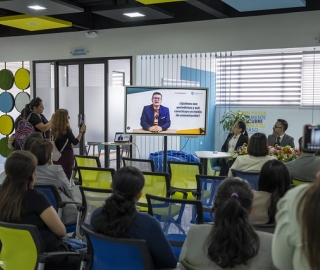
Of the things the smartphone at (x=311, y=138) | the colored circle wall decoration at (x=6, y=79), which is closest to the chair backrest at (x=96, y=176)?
the smartphone at (x=311, y=138)

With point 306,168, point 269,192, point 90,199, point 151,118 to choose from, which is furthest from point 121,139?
point 269,192

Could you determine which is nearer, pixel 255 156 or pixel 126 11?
pixel 255 156

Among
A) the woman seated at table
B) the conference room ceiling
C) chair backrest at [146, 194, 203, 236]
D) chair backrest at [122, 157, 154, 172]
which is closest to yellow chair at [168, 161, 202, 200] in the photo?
Answer: chair backrest at [122, 157, 154, 172]

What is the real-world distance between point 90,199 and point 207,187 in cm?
121

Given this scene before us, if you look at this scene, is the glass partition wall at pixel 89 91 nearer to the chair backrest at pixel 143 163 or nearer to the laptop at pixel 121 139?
the laptop at pixel 121 139

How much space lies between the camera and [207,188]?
4152 mm

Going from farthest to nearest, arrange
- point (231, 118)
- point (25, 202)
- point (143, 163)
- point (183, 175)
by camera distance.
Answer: point (231, 118) → point (143, 163) → point (183, 175) → point (25, 202)

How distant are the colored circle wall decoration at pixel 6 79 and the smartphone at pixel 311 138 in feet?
33.4

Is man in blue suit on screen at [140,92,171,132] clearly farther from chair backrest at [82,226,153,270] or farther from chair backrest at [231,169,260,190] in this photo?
chair backrest at [82,226,153,270]

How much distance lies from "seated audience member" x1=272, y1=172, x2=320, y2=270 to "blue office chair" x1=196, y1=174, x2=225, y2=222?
2.70 m

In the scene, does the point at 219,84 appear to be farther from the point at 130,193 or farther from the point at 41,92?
the point at 130,193

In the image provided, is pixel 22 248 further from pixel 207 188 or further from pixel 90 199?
pixel 207 188

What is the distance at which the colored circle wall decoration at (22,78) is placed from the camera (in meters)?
10.3

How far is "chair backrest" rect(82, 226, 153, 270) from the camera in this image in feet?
6.90
